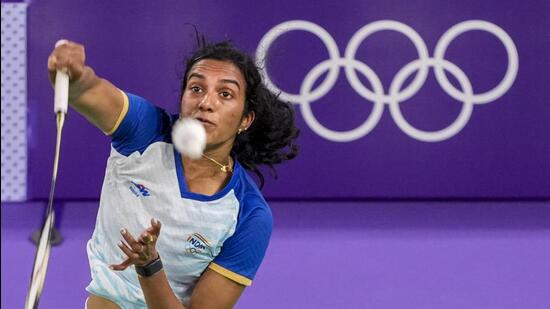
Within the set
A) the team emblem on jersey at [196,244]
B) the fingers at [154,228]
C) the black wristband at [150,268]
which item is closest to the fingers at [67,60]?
the fingers at [154,228]

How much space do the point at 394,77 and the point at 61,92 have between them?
12.0 feet

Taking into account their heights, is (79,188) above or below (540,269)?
above

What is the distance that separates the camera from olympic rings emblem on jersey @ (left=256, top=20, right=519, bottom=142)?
19.8 feet

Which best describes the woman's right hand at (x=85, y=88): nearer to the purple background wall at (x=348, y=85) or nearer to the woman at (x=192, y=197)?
the woman at (x=192, y=197)

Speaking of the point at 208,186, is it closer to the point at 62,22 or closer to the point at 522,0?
the point at 62,22

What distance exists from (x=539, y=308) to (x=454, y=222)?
1.21 metres

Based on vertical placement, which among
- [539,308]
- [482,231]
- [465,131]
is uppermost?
[465,131]

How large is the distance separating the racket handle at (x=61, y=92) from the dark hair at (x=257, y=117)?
687 mm

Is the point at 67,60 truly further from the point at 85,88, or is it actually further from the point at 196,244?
the point at 196,244

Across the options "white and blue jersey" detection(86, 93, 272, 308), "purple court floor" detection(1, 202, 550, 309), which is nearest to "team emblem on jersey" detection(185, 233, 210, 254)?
"white and blue jersey" detection(86, 93, 272, 308)

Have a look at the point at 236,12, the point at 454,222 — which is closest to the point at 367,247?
the point at 454,222

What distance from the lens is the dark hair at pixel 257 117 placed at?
333 cm

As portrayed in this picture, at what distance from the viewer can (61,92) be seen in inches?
104

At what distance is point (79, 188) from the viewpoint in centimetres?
613
